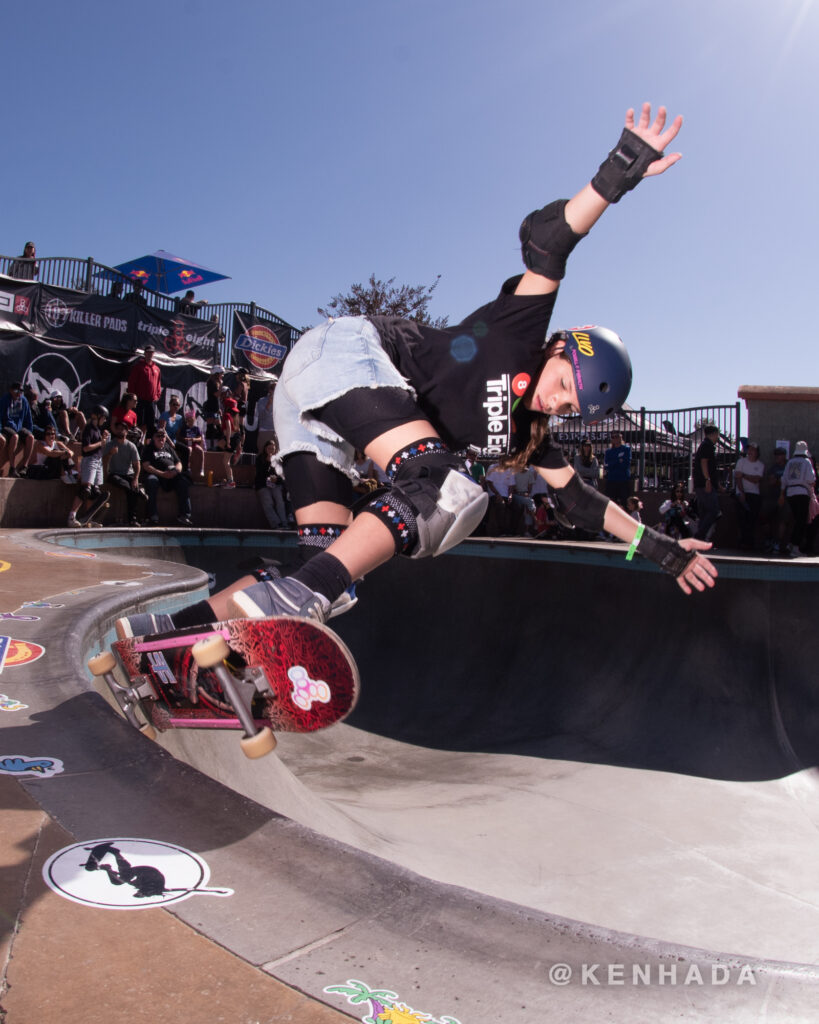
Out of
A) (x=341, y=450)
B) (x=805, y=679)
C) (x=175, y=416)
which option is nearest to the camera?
(x=341, y=450)

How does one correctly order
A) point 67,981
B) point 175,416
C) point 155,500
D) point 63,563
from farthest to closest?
point 175,416
point 155,500
point 63,563
point 67,981

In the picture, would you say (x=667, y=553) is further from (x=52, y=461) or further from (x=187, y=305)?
(x=187, y=305)

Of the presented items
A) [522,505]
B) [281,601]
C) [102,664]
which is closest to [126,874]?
[281,601]

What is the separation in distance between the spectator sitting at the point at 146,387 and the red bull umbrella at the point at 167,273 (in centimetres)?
621

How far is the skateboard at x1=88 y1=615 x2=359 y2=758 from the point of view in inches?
75.3

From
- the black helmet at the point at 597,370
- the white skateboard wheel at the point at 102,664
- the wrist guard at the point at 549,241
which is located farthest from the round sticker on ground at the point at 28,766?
the wrist guard at the point at 549,241

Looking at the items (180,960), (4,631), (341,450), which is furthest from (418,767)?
(180,960)

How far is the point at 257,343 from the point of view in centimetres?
2011

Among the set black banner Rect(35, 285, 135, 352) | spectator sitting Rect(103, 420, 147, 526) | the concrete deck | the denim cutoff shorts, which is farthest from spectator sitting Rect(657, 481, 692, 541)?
the denim cutoff shorts

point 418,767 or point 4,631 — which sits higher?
point 4,631

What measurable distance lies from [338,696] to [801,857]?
5099mm

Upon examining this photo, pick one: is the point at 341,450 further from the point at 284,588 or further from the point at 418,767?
the point at 418,767

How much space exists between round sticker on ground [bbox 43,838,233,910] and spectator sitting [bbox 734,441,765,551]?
558 inches

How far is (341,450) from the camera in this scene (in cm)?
265
